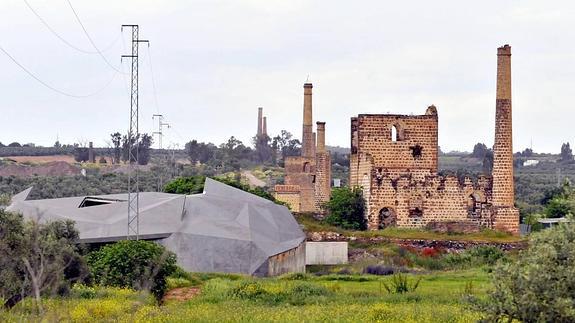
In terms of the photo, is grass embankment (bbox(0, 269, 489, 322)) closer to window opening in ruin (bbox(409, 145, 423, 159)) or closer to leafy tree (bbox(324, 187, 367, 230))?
window opening in ruin (bbox(409, 145, 423, 159))

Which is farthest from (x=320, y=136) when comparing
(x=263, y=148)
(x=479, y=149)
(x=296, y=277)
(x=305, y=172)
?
(x=479, y=149)

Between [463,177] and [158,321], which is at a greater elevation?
[463,177]

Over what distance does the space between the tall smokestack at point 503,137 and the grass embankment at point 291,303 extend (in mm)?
12373

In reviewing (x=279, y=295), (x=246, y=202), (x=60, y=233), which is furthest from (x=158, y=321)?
(x=246, y=202)

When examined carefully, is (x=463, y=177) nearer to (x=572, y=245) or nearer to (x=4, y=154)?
(x=572, y=245)

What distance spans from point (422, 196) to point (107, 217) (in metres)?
15.5

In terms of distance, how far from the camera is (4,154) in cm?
11725

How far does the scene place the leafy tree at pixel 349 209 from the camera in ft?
167

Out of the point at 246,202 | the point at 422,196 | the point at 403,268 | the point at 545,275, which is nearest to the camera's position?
the point at 545,275

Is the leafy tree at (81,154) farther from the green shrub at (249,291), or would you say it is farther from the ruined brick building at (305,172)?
the green shrub at (249,291)

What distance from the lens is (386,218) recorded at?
50719 mm

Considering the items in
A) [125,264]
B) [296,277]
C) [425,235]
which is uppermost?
[425,235]

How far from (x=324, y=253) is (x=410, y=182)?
689 cm

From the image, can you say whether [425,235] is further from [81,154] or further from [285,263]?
[81,154]
